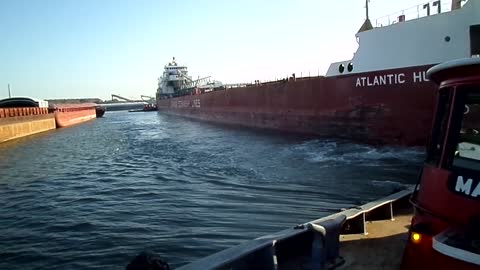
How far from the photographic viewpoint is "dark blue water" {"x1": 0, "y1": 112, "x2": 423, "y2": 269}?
6562mm

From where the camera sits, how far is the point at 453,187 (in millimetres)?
2807

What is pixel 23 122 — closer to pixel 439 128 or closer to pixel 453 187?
pixel 439 128

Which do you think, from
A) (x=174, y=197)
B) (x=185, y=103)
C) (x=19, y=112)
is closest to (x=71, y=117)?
(x=185, y=103)

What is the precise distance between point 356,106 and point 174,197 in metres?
9.00

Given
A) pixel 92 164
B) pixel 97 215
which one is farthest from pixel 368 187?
pixel 92 164

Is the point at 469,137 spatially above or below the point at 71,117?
A: above

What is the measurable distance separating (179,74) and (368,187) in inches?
2368

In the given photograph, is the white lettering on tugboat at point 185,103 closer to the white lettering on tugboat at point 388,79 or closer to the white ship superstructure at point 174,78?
the white ship superstructure at point 174,78

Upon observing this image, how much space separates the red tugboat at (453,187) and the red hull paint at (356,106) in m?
10.9

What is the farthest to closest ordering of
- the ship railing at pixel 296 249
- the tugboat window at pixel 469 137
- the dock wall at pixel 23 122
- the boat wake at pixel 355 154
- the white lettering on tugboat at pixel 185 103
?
the white lettering on tugboat at pixel 185 103 → the dock wall at pixel 23 122 → the boat wake at pixel 355 154 → the ship railing at pixel 296 249 → the tugboat window at pixel 469 137

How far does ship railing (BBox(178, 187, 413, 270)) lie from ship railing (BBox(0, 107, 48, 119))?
28698 mm

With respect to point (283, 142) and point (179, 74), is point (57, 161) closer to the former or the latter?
point (283, 142)

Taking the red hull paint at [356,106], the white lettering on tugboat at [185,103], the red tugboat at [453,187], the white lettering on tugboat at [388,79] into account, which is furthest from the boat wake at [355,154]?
the white lettering on tugboat at [185,103]

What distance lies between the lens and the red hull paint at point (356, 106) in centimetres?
1360
